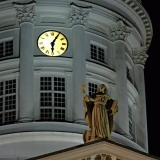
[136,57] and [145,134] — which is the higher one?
[136,57]

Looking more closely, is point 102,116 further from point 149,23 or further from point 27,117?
point 149,23

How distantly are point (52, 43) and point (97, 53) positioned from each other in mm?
2514

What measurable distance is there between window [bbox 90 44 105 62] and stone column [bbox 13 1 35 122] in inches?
124

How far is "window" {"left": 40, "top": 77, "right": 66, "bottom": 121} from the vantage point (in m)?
66.4

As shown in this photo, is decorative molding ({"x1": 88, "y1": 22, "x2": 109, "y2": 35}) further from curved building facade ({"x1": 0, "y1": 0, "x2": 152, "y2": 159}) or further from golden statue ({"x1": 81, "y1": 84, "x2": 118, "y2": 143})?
golden statue ({"x1": 81, "y1": 84, "x2": 118, "y2": 143})

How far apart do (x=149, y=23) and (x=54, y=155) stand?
20.6m

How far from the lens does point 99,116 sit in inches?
2140

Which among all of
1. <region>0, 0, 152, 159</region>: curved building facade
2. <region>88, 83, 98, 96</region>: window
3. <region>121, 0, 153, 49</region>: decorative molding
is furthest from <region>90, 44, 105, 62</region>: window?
<region>121, 0, 153, 49</region>: decorative molding

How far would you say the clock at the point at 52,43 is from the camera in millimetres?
67875

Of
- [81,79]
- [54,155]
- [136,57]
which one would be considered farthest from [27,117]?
[54,155]

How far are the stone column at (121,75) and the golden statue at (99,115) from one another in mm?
12215

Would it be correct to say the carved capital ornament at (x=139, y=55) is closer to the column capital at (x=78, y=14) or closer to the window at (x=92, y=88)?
the column capital at (x=78, y=14)

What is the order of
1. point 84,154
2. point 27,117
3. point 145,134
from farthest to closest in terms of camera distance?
point 145,134 → point 27,117 → point 84,154

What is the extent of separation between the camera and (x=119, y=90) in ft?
223
